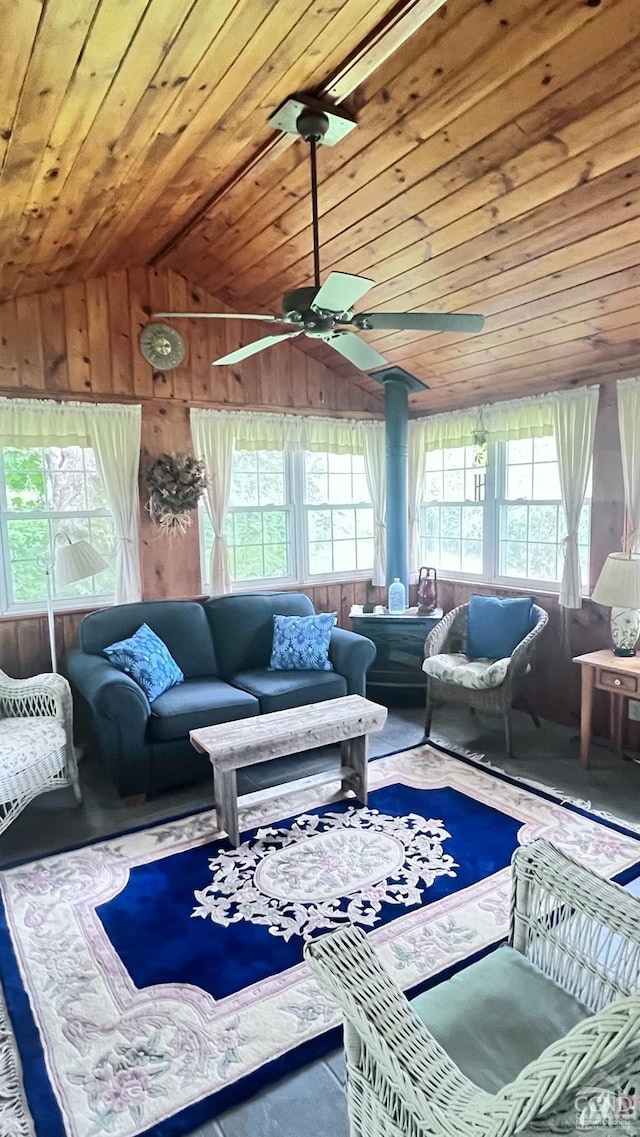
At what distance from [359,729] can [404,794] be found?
53 cm

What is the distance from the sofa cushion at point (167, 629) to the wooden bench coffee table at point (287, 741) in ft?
3.65

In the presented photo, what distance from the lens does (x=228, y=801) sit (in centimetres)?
297

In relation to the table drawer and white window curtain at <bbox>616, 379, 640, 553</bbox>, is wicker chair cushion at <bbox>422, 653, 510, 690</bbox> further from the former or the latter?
white window curtain at <bbox>616, 379, 640, 553</bbox>

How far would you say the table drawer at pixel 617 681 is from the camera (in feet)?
11.5

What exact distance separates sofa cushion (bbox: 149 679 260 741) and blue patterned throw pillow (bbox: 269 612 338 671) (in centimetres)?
44

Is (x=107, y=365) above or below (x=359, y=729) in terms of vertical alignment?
above

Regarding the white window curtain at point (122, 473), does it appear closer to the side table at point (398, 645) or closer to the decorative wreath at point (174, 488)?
the decorative wreath at point (174, 488)

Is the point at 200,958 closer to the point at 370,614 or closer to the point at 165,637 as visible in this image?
the point at 165,637

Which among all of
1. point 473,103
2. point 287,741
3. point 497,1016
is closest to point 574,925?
point 497,1016

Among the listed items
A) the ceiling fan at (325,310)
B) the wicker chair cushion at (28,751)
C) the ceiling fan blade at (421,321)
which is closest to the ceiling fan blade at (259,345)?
the ceiling fan at (325,310)

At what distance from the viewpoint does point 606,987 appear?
1513 mm

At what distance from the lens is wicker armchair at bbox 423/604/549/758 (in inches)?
156

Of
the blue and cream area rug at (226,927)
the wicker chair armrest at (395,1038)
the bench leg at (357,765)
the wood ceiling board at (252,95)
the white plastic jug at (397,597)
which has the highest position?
the wood ceiling board at (252,95)

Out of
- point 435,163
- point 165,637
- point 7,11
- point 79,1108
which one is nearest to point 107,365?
point 165,637
